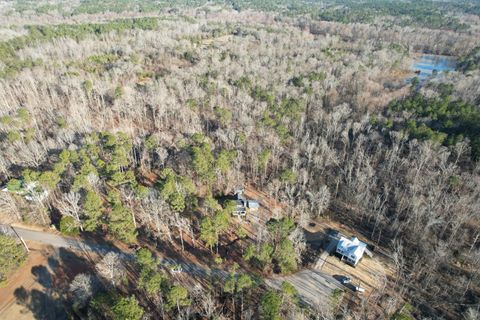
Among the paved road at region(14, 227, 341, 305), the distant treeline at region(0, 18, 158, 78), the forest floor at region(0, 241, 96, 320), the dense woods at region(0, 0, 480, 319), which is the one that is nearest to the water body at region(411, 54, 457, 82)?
the dense woods at region(0, 0, 480, 319)

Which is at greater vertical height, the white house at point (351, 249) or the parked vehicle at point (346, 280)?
the white house at point (351, 249)

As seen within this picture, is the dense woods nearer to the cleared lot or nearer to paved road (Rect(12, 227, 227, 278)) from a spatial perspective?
paved road (Rect(12, 227, 227, 278))

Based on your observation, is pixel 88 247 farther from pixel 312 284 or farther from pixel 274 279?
pixel 312 284

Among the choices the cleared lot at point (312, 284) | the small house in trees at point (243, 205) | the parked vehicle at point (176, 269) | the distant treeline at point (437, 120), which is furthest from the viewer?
the distant treeline at point (437, 120)

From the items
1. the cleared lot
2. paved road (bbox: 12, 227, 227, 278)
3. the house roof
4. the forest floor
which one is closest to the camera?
the forest floor

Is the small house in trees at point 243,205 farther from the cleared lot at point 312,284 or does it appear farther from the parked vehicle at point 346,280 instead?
the parked vehicle at point 346,280

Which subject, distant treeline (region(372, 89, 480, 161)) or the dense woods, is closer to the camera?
the dense woods

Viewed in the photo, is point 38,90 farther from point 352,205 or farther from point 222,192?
point 352,205

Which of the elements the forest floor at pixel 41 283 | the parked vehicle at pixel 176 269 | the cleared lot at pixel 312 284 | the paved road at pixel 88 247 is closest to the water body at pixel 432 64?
the cleared lot at pixel 312 284

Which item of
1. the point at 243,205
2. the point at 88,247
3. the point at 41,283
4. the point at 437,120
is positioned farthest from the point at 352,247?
the point at 437,120
